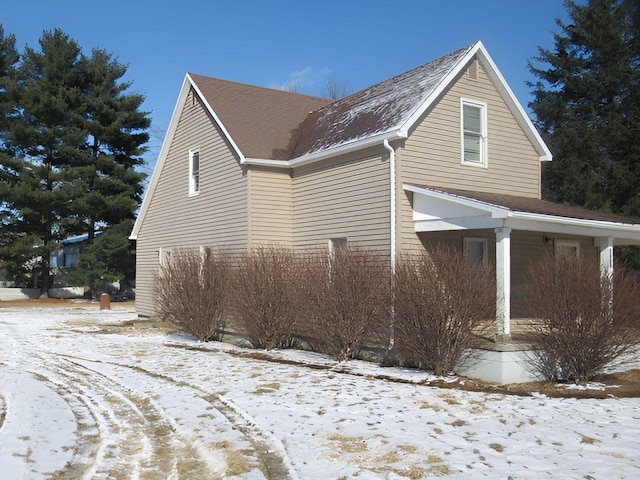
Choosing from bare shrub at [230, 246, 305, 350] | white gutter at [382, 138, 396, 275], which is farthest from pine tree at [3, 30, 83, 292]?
white gutter at [382, 138, 396, 275]

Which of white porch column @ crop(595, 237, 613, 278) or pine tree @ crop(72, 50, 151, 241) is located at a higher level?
pine tree @ crop(72, 50, 151, 241)

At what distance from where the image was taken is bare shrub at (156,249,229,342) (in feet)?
47.3

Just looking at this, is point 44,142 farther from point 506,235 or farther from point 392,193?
point 506,235

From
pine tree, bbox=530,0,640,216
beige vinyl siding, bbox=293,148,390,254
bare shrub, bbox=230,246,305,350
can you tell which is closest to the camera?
bare shrub, bbox=230,246,305,350

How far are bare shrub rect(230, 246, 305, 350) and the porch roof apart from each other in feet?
9.14

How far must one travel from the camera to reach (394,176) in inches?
495

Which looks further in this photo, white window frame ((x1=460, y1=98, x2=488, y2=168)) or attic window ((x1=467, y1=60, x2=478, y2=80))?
attic window ((x1=467, y1=60, x2=478, y2=80))

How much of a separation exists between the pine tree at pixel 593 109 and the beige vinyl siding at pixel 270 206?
44.6 ft

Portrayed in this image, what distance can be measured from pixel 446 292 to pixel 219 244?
847 centimetres

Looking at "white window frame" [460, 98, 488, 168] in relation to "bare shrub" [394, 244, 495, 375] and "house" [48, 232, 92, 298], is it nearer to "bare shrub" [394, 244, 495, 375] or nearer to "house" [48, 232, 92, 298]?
"bare shrub" [394, 244, 495, 375]

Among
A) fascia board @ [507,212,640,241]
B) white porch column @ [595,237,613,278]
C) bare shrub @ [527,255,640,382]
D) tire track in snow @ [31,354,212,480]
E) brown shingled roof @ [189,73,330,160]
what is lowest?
tire track in snow @ [31,354,212,480]

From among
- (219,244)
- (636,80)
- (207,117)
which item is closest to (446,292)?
(219,244)

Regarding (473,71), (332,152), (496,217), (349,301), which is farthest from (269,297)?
(473,71)

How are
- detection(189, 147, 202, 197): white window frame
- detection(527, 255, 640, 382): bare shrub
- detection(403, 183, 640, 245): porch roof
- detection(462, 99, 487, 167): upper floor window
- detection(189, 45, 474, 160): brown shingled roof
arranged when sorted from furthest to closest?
detection(189, 147, 202, 197): white window frame
detection(462, 99, 487, 167): upper floor window
detection(189, 45, 474, 160): brown shingled roof
detection(403, 183, 640, 245): porch roof
detection(527, 255, 640, 382): bare shrub
